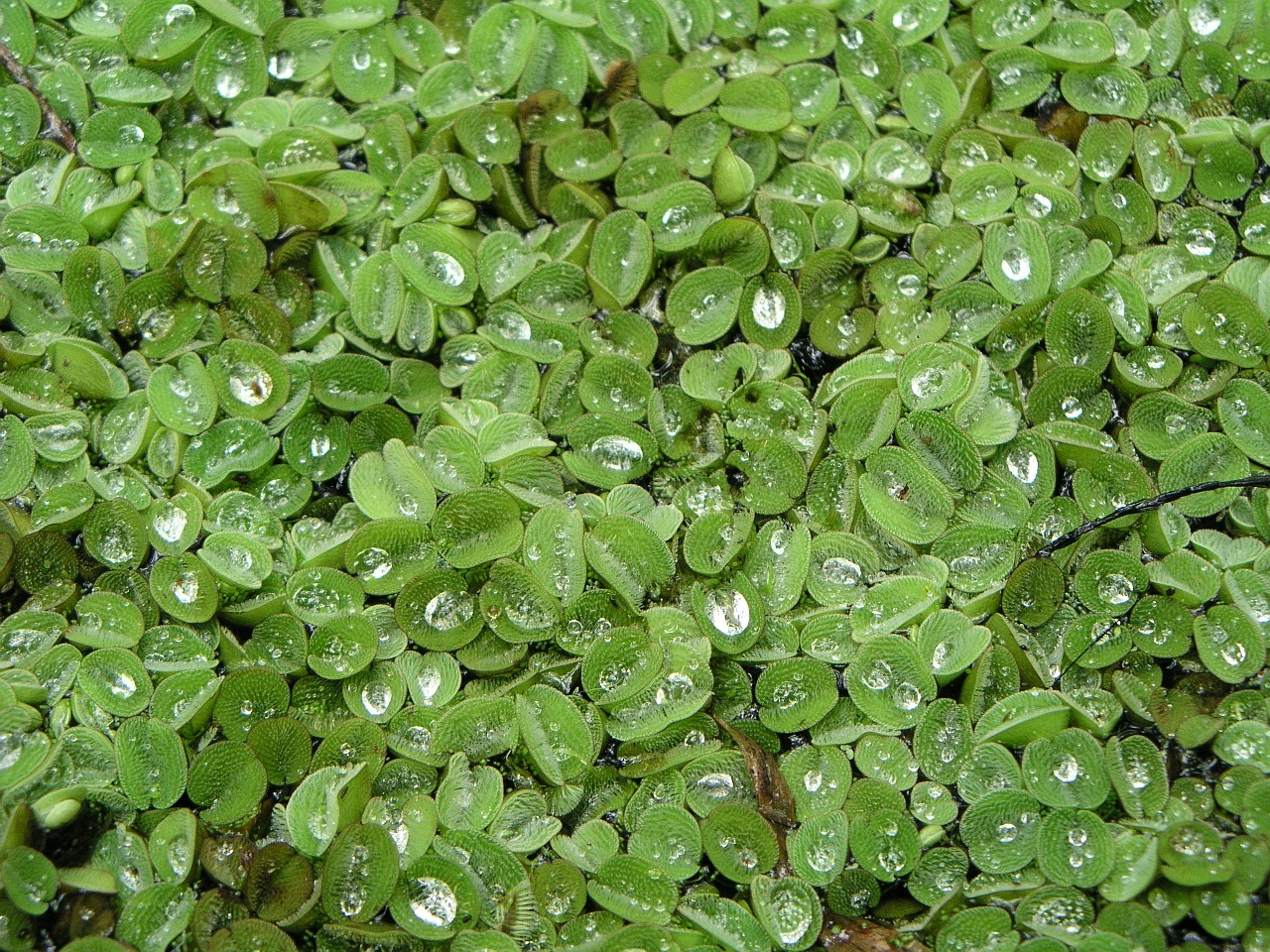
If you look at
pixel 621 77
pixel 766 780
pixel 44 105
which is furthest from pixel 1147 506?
pixel 44 105

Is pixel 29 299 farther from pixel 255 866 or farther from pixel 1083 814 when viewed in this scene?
pixel 1083 814

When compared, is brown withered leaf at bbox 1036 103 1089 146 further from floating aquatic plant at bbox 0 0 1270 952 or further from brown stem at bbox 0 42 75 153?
brown stem at bbox 0 42 75 153

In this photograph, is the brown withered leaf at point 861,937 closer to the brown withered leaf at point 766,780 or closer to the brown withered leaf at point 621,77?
the brown withered leaf at point 766,780

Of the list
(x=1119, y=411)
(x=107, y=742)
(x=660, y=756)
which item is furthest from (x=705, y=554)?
(x=107, y=742)

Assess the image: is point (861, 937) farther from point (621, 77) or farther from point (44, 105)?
point (44, 105)

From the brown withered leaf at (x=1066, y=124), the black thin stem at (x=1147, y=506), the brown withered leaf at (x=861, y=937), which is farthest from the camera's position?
the brown withered leaf at (x=1066, y=124)


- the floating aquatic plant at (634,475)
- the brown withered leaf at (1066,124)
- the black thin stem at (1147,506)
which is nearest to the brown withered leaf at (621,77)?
the floating aquatic plant at (634,475)

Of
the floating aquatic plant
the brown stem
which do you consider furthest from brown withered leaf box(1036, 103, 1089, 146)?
the brown stem

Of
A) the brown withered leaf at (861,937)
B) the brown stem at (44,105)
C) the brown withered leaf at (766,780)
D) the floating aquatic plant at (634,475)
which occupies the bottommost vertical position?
the brown withered leaf at (861,937)
